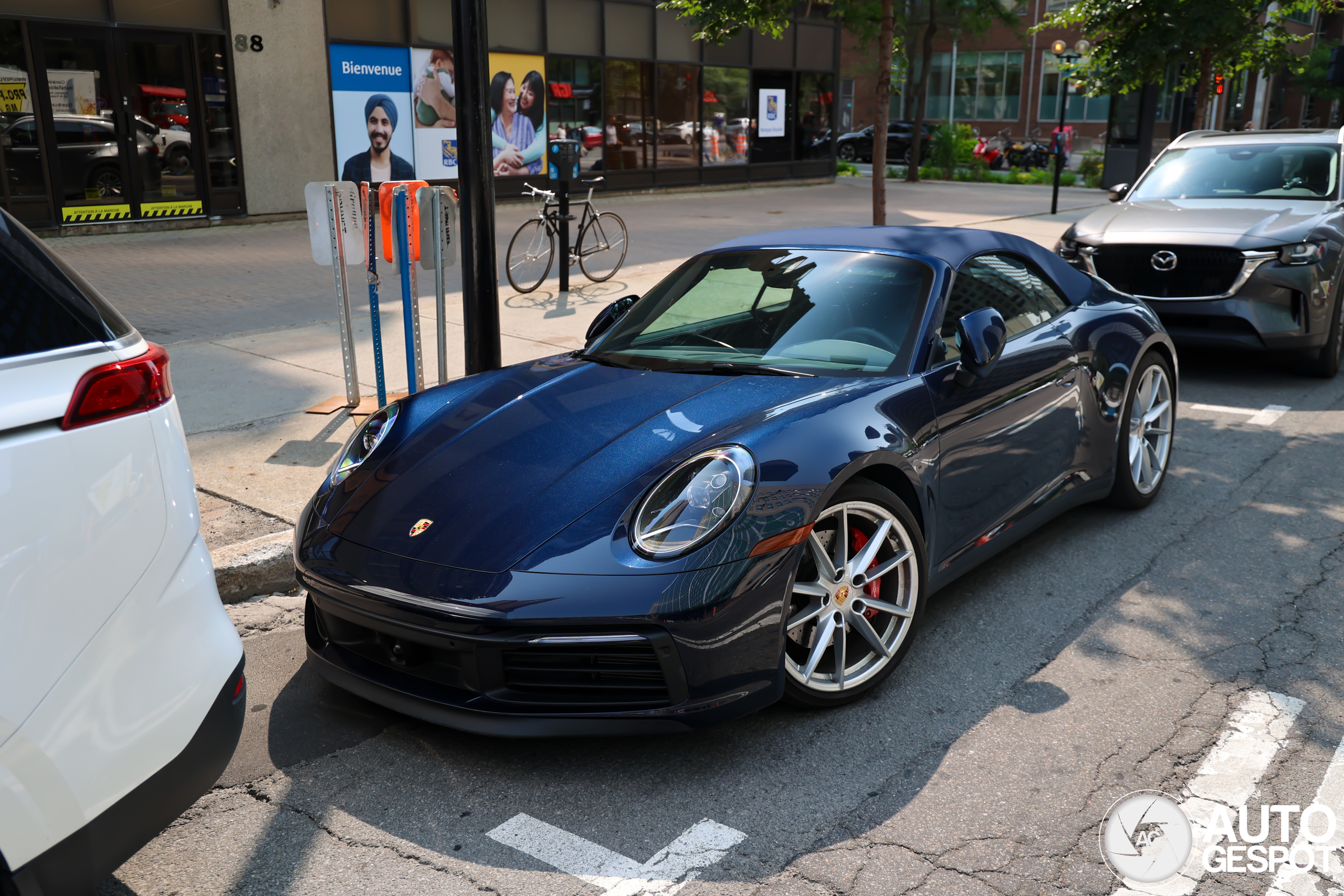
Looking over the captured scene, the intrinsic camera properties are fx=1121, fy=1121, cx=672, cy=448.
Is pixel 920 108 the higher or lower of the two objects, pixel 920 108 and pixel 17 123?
the higher

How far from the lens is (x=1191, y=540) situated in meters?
4.92

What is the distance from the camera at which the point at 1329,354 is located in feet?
25.9

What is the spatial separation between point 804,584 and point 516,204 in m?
18.1

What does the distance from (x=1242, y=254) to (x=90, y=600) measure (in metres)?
7.49

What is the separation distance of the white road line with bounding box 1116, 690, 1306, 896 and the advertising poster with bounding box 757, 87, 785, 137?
23761 millimetres

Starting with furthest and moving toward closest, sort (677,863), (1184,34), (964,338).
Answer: (1184,34) < (964,338) < (677,863)

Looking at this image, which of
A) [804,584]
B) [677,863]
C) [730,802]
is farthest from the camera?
[804,584]

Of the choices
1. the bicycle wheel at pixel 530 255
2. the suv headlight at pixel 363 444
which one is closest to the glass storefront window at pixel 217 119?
the bicycle wheel at pixel 530 255

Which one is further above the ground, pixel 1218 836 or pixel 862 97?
pixel 862 97

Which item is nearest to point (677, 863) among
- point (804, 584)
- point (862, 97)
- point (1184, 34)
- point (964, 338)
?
point (804, 584)

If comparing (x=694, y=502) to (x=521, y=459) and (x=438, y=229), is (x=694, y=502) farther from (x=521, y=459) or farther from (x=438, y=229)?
(x=438, y=229)

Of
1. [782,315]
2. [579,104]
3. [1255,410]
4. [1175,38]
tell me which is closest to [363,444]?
[782,315]

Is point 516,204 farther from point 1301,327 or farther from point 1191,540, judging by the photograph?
point 1191,540

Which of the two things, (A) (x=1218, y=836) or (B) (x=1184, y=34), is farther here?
(B) (x=1184, y=34)
